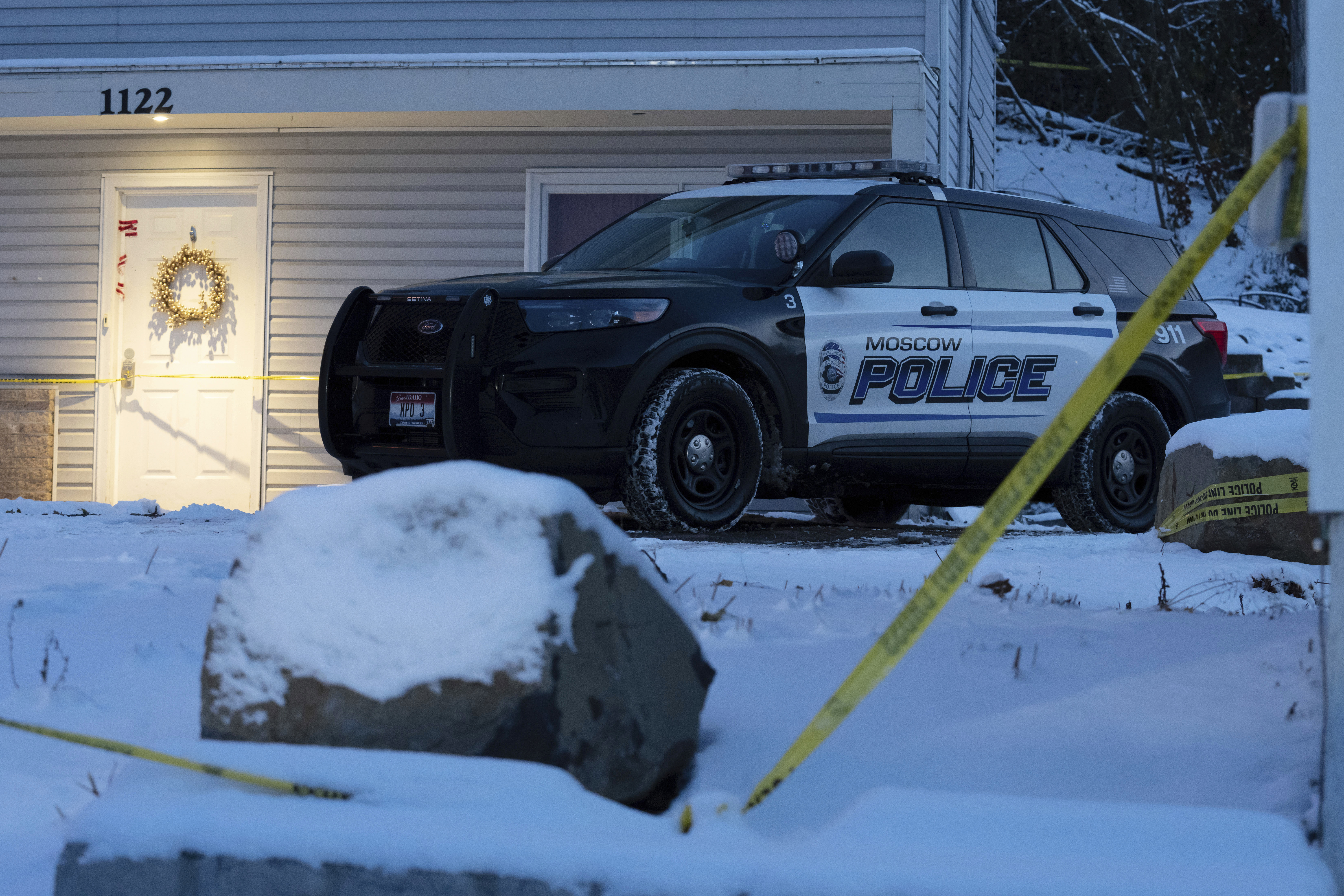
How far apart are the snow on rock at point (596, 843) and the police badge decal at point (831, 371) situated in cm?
470

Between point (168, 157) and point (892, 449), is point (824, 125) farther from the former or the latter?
point (168, 157)

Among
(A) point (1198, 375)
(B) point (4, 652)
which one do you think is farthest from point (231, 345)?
(B) point (4, 652)

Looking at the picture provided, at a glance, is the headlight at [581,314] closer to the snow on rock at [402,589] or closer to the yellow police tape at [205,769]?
the snow on rock at [402,589]

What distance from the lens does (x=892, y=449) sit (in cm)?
693

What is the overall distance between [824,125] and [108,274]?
5.69 meters

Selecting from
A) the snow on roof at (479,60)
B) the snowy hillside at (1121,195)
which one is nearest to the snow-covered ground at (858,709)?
the snow on roof at (479,60)

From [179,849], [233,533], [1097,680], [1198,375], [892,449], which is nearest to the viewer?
[179,849]

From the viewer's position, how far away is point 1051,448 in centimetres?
203

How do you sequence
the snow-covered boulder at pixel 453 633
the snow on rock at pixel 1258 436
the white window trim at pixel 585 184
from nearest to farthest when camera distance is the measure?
the snow-covered boulder at pixel 453 633 < the snow on rock at pixel 1258 436 < the white window trim at pixel 585 184

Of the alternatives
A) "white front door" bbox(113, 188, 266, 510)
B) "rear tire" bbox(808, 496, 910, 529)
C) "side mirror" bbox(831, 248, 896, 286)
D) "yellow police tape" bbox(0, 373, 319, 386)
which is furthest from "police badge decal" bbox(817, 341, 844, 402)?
"white front door" bbox(113, 188, 266, 510)

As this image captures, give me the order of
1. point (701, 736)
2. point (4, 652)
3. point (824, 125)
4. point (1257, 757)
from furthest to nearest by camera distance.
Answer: point (824, 125) < point (4, 652) < point (701, 736) < point (1257, 757)

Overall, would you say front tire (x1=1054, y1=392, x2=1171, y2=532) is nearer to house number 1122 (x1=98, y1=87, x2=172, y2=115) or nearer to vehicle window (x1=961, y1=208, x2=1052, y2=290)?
vehicle window (x1=961, y1=208, x2=1052, y2=290)

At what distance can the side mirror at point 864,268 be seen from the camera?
6645mm

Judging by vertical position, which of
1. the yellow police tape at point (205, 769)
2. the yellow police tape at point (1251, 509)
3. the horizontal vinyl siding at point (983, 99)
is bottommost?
the yellow police tape at point (205, 769)
